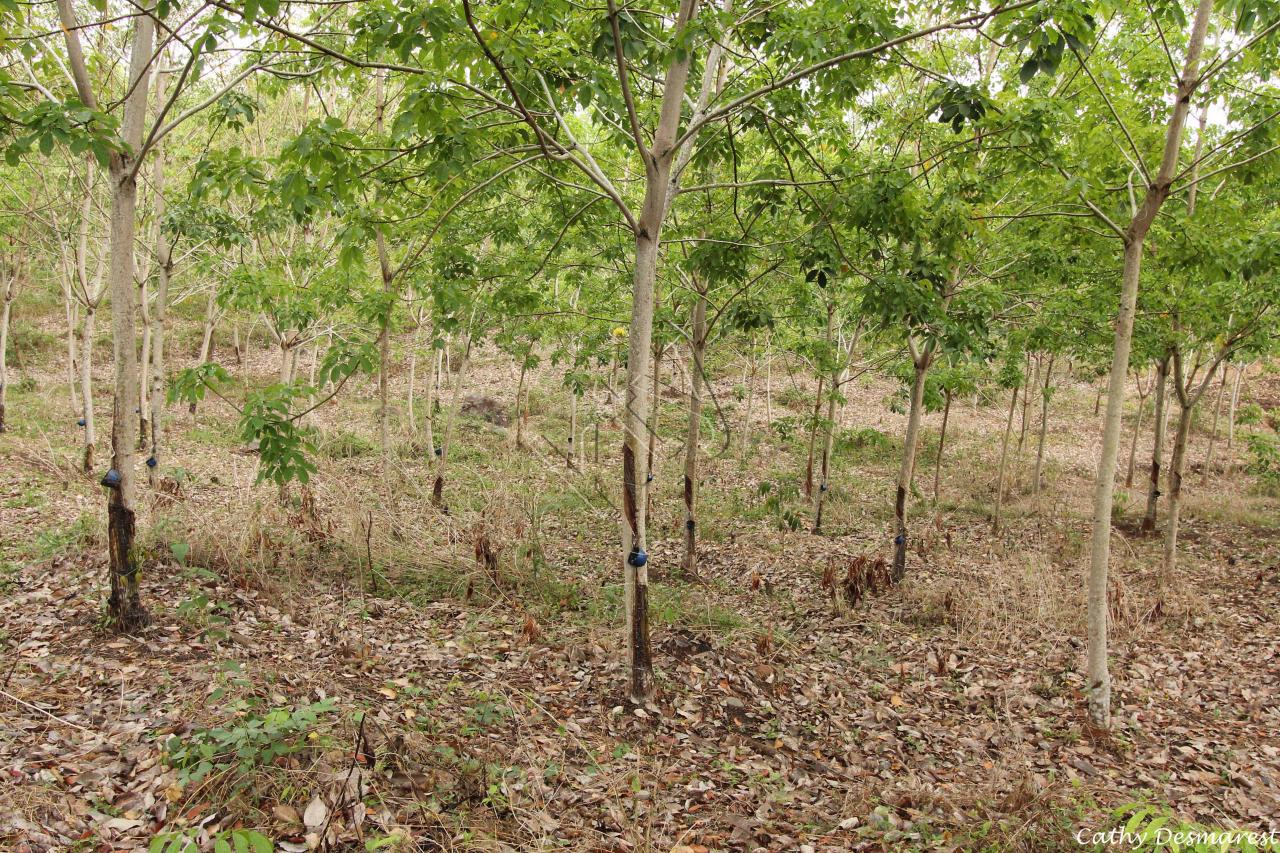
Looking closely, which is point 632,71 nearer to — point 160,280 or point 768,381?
point 160,280

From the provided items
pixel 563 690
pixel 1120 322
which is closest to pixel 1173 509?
pixel 1120 322

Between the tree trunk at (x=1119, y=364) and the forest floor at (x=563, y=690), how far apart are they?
48 cm

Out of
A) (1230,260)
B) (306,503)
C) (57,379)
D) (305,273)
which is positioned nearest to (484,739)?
(306,503)

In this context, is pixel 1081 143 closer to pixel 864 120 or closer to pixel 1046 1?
pixel 1046 1

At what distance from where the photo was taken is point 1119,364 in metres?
5.02

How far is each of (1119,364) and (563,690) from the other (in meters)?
4.84

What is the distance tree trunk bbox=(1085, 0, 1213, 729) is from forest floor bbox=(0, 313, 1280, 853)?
0.48 metres

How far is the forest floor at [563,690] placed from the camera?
3482mm

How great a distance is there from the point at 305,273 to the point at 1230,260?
47.4 ft

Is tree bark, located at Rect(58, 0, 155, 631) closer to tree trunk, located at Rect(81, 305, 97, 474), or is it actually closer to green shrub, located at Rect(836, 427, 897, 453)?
tree trunk, located at Rect(81, 305, 97, 474)

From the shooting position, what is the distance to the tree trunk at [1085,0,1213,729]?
4676mm

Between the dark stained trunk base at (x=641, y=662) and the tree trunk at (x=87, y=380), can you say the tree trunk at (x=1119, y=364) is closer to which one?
the dark stained trunk base at (x=641, y=662)

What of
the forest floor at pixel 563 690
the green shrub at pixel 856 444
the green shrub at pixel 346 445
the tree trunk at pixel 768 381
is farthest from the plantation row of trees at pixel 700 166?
the green shrub at pixel 856 444

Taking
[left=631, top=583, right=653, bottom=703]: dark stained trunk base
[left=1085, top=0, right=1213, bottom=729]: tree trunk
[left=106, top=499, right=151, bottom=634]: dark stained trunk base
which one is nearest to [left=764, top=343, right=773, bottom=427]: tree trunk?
[left=1085, top=0, right=1213, bottom=729]: tree trunk
